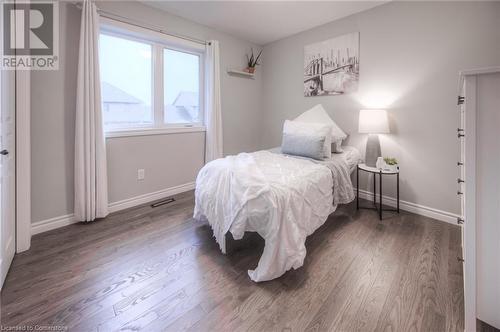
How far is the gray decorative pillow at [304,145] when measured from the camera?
2484mm

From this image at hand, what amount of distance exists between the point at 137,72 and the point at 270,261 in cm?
275

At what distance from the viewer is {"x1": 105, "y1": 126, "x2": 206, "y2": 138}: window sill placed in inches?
105


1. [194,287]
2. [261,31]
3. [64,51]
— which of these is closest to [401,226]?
[194,287]

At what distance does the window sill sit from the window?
0.20ft

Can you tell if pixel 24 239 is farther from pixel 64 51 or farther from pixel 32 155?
pixel 64 51

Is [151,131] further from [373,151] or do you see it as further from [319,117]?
[373,151]

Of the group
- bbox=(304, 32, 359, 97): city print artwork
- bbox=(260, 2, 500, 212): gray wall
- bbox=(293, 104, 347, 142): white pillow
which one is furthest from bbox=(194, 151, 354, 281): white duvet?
bbox=(304, 32, 359, 97): city print artwork

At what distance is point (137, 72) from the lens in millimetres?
2889

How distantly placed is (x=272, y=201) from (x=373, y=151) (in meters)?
1.83

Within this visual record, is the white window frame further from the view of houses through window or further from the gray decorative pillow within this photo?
the gray decorative pillow

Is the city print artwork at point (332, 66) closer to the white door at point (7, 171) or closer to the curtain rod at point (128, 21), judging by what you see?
→ the curtain rod at point (128, 21)

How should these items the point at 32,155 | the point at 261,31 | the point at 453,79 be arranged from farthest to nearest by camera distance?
1. the point at 261,31
2. the point at 453,79
3. the point at 32,155

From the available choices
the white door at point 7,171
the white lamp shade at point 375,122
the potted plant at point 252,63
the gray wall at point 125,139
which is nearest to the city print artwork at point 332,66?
the white lamp shade at point 375,122

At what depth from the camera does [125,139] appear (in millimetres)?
2762
